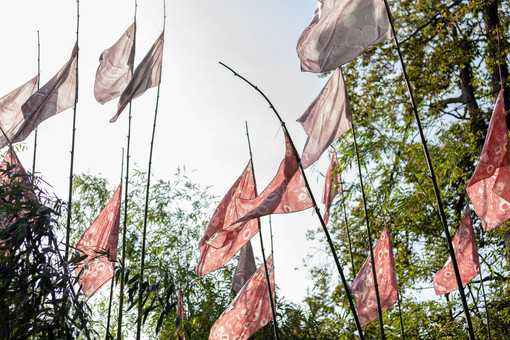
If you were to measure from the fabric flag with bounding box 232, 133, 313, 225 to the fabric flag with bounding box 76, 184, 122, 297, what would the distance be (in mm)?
1511

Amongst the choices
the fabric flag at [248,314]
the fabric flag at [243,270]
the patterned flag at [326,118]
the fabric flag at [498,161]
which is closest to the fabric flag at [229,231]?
the fabric flag at [248,314]

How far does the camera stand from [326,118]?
8.96 ft

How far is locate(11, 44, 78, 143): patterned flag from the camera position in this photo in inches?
151

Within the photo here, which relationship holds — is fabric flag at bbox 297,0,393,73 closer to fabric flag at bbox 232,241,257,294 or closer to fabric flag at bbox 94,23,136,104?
fabric flag at bbox 232,241,257,294

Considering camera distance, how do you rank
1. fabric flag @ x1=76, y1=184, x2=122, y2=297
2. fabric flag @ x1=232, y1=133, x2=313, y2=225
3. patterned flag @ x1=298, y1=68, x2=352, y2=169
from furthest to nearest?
fabric flag @ x1=76, y1=184, x2=122, y2=297 < patterned flag @ x1=298, y1=68, x2=352, y2=169 < fabric flag @ x1=232, y1=133, x2=313, y2=225

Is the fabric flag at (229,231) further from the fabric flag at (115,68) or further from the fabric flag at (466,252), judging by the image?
the fabric flag at (115,68)

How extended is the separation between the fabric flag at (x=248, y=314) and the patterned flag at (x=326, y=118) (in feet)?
3.13

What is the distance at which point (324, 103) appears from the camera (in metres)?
2.80

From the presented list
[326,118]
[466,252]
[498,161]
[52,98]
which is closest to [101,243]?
[52,98]

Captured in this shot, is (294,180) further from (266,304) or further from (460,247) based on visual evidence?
(460,247)

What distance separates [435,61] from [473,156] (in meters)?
1.18

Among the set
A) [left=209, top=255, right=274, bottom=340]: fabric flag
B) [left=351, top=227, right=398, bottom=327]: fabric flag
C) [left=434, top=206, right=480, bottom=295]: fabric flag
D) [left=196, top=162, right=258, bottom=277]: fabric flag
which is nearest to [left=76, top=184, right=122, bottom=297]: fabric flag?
[left=196, top=162, right=258, bottom=277]: fabric flag

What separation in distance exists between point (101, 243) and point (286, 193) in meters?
1.78

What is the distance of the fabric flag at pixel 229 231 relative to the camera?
2.95 meters
